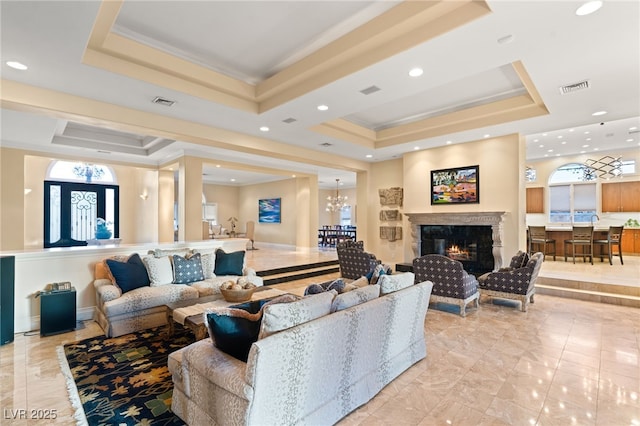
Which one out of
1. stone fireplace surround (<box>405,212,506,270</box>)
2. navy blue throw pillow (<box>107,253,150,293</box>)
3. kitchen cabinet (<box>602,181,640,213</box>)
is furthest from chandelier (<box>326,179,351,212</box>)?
navy blue throw pillow (<box>107,253,150,293</box>)

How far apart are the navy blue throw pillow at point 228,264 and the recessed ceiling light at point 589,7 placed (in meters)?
5.27

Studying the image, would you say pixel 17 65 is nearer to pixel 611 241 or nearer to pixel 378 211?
pixel 378 211

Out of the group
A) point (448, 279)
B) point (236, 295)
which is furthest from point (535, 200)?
point (236, 295)

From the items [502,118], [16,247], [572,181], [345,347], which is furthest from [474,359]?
[572,181]

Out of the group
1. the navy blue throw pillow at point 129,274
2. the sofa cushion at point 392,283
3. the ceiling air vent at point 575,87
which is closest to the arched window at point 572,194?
the ceiling air vent at point 575,87

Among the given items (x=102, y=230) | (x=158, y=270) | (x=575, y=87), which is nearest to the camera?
(x=575, y=87)

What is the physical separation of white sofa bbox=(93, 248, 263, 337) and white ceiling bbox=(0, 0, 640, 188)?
7.82ft

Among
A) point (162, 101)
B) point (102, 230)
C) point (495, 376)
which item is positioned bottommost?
point (495, 376)

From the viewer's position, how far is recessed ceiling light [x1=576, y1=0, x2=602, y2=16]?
243 cm

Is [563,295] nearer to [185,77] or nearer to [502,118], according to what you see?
[502,118]

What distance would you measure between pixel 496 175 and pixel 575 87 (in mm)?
2664

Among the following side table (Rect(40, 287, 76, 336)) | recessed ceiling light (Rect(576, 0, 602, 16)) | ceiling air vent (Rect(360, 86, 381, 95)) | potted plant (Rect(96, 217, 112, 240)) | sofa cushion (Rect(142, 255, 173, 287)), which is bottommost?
side table (Rect(40, 287, 76, 336))

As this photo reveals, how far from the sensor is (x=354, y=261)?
6574 mm

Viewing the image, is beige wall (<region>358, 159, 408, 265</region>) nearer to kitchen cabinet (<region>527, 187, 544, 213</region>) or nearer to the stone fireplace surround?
the stone fireplace surround
